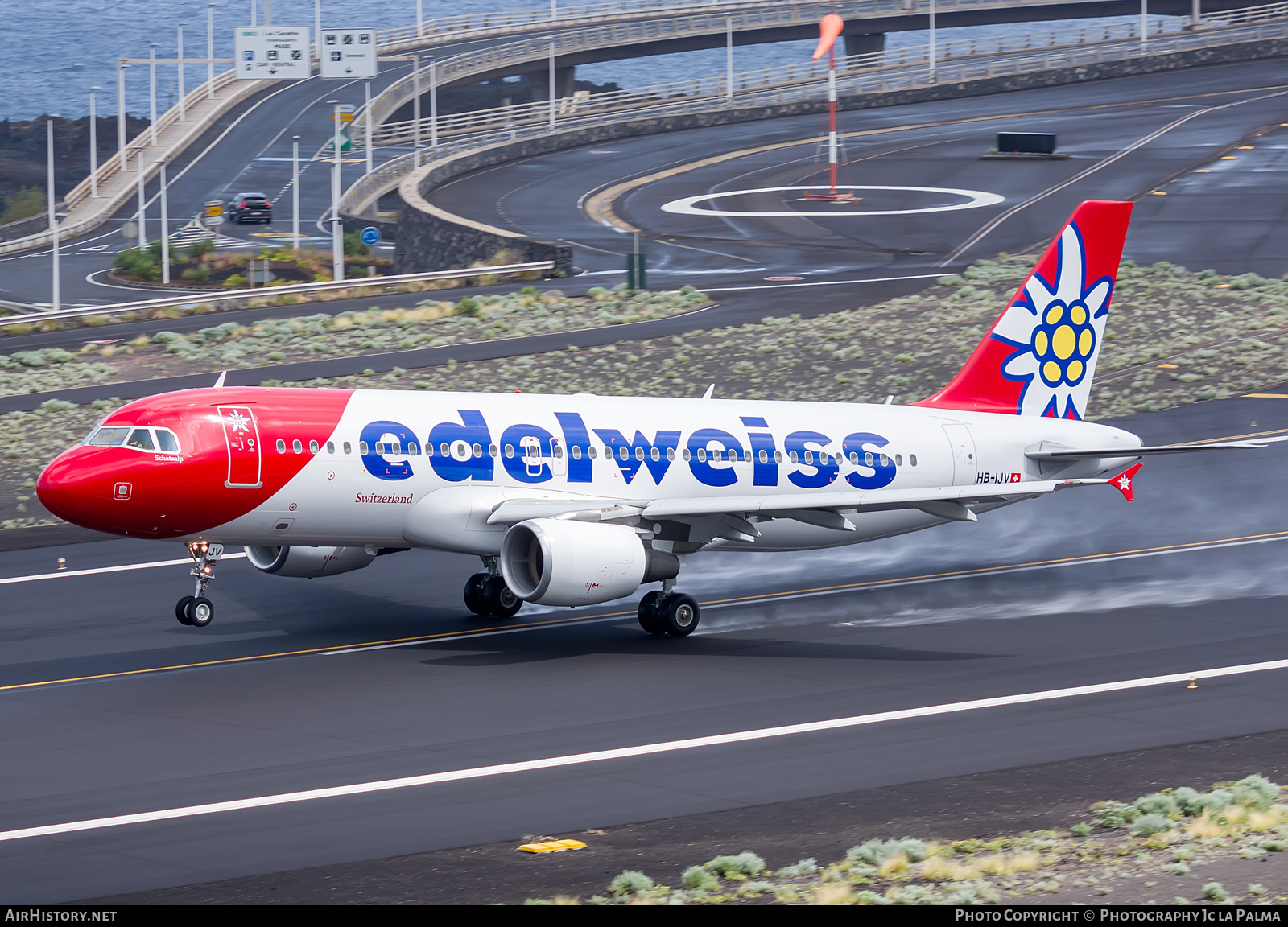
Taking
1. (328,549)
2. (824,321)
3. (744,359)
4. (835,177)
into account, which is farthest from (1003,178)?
(328,549)

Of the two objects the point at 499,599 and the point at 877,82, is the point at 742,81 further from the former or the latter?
the point at 499,599

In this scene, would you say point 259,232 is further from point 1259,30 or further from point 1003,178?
point 1259,30

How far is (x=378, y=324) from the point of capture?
62438 millimetres

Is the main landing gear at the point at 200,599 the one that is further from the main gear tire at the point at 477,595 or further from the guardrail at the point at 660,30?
the guardrail at the point at 660,30

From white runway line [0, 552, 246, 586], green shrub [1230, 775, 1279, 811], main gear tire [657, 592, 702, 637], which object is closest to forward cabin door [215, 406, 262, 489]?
Result: main gear tire [657, 592, 702, 637]

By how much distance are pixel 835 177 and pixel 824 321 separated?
3461 centimetres

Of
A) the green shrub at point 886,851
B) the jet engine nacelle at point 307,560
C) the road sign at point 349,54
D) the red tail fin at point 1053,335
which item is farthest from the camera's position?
the road sign at point 349,54

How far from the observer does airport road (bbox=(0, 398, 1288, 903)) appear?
20.3 m

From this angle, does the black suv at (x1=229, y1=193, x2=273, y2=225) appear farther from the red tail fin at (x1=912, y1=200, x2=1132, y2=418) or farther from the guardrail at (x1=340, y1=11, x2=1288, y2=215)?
the red tail fin at (x1=912, y1=200, x2=1132, y2=418)

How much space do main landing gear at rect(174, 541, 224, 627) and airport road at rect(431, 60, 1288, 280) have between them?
140ft

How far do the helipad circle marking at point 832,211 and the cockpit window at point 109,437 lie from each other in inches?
2394

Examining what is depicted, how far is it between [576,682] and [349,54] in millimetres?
86232

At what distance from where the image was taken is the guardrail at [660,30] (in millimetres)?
146125

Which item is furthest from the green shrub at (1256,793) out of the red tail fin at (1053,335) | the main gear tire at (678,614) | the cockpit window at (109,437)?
the cockpit window at (109,437)
